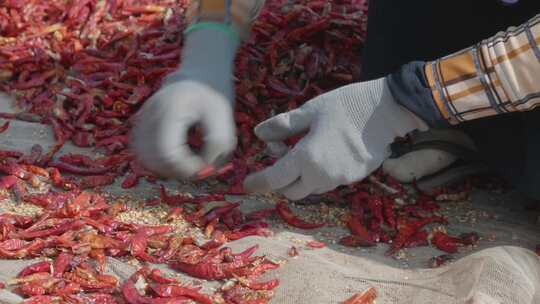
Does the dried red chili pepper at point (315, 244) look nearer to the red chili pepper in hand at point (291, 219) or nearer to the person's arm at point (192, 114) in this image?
the red chili pepper in hand at point (291, 219)

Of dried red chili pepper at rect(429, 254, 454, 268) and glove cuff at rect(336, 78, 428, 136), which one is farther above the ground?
glove cuff at rect(336, 78, 428, 136)

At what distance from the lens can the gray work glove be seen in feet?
9.18

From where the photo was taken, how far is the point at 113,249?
3217mm

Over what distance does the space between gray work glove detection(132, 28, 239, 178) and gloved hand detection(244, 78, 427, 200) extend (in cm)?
31

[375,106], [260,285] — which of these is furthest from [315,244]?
[375,106]

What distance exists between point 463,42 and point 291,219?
1.14 metres

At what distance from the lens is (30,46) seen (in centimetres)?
492

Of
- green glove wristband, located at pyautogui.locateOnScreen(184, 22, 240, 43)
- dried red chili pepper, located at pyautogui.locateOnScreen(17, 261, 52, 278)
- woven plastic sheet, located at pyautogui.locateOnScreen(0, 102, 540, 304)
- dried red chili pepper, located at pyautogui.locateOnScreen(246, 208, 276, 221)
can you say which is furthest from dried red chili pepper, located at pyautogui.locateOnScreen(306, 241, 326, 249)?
dried red chili pepper, located at pyautogui.locateOnScreen(17, 261, 52, 278)

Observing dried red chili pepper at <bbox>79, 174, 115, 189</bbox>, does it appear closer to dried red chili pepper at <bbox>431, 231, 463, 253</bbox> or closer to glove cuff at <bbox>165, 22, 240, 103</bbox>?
glove cuff at <bbox>165, 22, 240, 103</bbox>

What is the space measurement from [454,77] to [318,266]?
872 mm

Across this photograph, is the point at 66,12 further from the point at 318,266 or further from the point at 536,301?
the point at 536,301

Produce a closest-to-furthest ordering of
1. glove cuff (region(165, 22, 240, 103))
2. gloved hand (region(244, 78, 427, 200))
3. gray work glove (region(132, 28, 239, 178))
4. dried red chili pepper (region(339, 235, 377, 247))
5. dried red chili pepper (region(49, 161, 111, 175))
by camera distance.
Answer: gray work glove (region(132, 28, 239, 178)) < glove cuff (region(165, 22, 240, 103)) < gloved hand (region(244, 78, 427, 200)) < dried red chili pepper (region(339, 235, 377, 247)) < dried red chili pepper (region(49, 161, 111, 175))

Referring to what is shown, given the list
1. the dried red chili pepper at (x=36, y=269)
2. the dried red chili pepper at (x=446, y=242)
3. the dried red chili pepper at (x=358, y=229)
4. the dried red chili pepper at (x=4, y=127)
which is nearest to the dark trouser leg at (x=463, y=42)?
the dried red chili pepper at (x=446, y=242)

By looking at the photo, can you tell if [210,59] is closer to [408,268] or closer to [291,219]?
[291,219]
